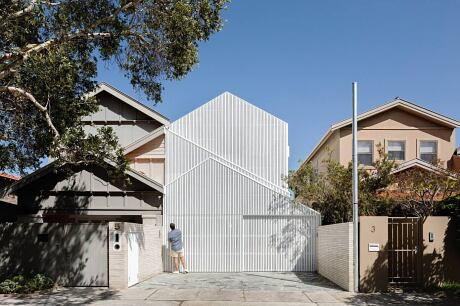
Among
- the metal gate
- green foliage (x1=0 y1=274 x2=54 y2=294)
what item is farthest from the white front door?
the metal gate

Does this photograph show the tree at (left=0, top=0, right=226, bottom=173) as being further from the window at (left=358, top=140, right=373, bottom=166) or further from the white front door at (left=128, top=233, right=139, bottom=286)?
the window at (left=358, top=140, right=373, bottom=166)

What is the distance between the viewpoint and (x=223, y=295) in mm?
12336

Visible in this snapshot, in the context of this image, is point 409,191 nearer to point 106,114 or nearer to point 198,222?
point 198,222

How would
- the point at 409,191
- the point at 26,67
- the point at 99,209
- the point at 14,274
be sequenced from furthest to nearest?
the point at 99,209 < the point at 409,191 < the point at 14,274 < the point at 26,67

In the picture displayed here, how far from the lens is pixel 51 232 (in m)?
14.1

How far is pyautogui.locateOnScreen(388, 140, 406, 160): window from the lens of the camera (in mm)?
22922

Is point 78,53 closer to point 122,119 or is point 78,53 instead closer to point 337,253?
point 122,119

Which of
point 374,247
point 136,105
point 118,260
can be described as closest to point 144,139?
point 136,105

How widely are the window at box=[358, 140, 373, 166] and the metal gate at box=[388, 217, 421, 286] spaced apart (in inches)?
391

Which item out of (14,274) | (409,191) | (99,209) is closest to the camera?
(14,274)

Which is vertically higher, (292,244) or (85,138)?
(85,138)

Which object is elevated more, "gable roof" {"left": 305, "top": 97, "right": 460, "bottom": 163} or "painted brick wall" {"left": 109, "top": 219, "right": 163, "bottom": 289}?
"gable roof" {"left": 305, "top": 97, "right": 460, "bottom": 163}

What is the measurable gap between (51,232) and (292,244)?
27.4 feet

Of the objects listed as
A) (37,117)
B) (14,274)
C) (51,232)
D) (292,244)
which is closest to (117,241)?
(51,232)
